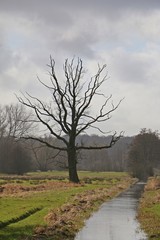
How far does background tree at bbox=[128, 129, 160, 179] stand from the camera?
95.2 metres

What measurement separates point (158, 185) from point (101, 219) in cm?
2774

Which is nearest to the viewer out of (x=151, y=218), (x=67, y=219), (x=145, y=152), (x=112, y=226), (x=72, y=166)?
(x=112, y=226)

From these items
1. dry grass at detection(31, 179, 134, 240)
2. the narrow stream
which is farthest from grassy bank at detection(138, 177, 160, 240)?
dry grass at detection(31, 179, 134, 240)

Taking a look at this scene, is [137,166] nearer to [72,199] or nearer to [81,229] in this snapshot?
[72,199]

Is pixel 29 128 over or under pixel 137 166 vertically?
over

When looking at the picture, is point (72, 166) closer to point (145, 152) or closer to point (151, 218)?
point (151, 218)

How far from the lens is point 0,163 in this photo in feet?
311

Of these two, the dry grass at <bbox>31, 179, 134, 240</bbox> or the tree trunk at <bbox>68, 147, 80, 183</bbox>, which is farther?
the tree trunk at <bbox>68, 147, 80, 183</bbox>

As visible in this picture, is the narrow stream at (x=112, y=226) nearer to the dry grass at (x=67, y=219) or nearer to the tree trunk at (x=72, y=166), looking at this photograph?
the dry grass at (x=67, y=219)

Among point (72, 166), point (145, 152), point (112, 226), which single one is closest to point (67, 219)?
point (112, 226)

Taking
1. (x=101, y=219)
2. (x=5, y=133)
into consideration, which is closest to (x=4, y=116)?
(x=5, y=133)

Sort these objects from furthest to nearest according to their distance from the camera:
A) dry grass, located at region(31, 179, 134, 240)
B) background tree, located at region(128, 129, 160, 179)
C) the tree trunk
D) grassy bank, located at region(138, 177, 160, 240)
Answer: background tree, located at region(128, 129, 160, 179) < the tree trunk < grassy bank, located at region(138, 177, 160, 240) < dry grass, located at region(31, 179, 134, 240)

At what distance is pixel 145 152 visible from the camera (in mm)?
101125

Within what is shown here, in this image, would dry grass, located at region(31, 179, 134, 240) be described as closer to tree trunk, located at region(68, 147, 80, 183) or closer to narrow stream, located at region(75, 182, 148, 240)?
narrow stream, located at region(75, 182, 148, 240)
